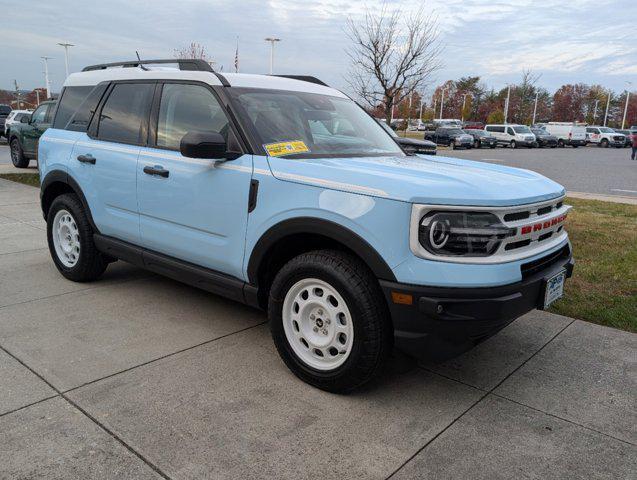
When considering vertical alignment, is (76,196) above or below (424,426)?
above

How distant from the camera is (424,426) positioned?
283 centimetres

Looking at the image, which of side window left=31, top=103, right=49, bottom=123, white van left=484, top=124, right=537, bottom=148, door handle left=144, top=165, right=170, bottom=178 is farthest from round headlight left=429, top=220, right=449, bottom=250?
white van left=484, top=124, right=537, bottom=148

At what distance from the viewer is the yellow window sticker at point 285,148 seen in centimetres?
333

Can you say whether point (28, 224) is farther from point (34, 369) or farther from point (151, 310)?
point (34, 369)

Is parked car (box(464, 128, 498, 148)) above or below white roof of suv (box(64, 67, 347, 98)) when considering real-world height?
below

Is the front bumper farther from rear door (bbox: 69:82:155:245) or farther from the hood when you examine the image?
rear door (bbox: 69:82:155:245)

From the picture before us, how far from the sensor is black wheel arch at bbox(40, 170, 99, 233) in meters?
4.65

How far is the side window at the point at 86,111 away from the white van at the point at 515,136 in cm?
3836

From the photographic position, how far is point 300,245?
3293 millimetres

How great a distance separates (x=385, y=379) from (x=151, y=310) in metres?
2.08

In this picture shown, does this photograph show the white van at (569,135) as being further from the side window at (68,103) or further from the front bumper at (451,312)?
the front bumper at (451,312)

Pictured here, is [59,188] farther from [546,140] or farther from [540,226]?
[546,140]

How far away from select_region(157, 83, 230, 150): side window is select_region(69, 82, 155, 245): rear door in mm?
199

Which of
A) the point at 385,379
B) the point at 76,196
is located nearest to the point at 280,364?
the point at 385,379
